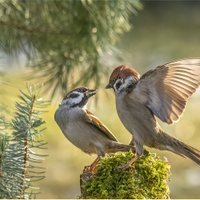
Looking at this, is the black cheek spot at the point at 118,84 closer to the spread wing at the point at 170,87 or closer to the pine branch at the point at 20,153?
the spread wing at the point at 170,87

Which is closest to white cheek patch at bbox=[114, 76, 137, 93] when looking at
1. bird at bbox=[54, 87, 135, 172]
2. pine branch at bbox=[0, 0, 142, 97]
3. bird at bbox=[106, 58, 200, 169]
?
bird at bbox=[106, 58, 200, 169]

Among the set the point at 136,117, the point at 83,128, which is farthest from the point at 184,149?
the point at 83,128

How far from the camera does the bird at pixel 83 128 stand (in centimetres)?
228

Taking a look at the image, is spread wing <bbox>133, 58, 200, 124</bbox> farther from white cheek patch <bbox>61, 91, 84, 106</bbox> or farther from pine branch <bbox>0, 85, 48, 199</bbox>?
pine branch <bbox>0, 85, 48, 199</bbox>

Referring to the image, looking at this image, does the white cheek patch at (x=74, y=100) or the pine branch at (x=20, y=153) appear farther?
the white cheek patch at (x=74, y=100)

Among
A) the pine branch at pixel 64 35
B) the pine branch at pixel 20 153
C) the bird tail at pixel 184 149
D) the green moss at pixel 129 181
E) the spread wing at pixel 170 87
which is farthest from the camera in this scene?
the pine branch at pixel 64 35

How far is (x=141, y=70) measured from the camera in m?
5.66

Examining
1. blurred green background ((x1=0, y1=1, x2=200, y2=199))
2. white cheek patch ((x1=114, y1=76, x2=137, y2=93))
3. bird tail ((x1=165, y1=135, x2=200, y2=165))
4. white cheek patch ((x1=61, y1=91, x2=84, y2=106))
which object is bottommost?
bird tail ((x1=165, y1=135, x2=200, y2=165))

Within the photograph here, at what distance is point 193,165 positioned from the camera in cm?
464

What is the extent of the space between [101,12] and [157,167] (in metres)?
1.72

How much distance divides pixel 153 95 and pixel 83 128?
0.50 meters

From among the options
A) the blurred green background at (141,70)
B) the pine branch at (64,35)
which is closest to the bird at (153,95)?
the blurred green background at (141,70)

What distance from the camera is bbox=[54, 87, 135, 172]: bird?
2.28 m

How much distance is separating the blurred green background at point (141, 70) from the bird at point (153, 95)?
1.11 feet
